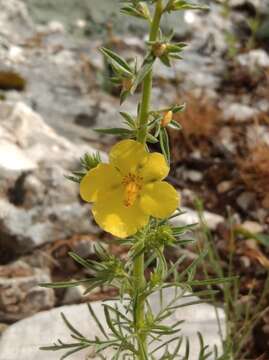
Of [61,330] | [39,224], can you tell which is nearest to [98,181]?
[61,330]

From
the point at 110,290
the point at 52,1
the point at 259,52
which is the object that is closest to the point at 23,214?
the point at 110,290

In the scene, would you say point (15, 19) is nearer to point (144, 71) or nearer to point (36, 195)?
point (36, 195)

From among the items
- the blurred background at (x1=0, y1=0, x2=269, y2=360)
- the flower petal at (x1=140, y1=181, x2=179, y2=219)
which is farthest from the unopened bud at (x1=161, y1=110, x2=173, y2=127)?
the blurred background at (x1=0, y1=0, x2=269, y2=360)

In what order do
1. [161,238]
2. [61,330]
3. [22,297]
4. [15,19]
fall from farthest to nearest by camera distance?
[15,19], [22,297], [61,330], [161,238]

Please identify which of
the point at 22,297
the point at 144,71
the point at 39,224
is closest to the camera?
the point at 144,71

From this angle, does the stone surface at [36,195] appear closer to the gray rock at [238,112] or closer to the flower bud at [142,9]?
the gray rock at [238,112]

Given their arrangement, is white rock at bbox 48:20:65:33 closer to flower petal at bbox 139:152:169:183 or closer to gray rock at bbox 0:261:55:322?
gray rock at bbox 0:261:55:322

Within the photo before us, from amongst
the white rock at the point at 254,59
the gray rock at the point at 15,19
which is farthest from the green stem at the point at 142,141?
the gray rock at the point at 15,19
